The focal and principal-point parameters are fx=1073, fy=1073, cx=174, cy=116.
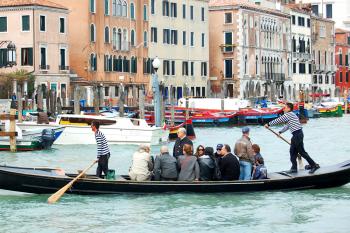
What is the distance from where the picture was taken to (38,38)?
45938 millimetres

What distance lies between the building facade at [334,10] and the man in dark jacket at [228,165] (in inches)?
2611

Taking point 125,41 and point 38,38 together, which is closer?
point 38,38

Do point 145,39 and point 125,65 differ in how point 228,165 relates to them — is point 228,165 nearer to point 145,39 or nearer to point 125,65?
point 125,65

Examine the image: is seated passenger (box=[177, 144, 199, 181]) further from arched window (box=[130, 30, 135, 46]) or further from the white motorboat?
arched window (box=[130, 30, 135, 46])

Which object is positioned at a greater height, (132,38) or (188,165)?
(132,38)

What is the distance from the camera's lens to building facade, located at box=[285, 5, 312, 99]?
7394 centimetres

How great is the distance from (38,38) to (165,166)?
29493 millimetres

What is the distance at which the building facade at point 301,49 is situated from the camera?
7394 cm

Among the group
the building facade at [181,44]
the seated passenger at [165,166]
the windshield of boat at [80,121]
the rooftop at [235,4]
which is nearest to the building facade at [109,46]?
the building facade at [181,44]

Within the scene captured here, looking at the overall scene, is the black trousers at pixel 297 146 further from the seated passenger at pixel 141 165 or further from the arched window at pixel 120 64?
the arched window at pixel 120 64

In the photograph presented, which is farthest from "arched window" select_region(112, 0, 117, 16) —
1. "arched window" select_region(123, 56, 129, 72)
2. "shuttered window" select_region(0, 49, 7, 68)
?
"shuttered window" select_region(0, 49, 7, 68)

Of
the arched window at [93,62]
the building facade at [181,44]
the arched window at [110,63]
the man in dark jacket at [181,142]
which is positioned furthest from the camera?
the building facade at [181,44]

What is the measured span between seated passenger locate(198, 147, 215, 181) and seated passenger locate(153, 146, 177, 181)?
426 mm

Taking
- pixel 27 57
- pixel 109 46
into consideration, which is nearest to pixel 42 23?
pixel 27 57
